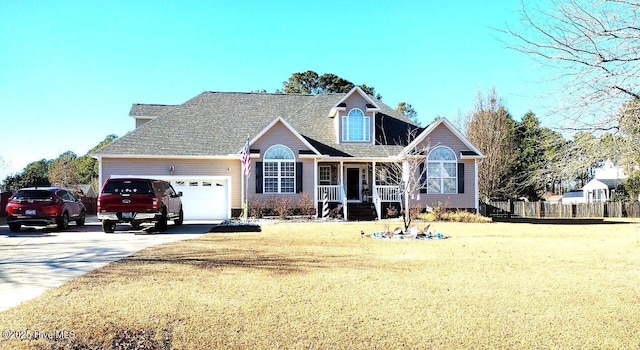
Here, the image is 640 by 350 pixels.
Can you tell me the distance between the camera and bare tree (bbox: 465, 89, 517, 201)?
3681cm

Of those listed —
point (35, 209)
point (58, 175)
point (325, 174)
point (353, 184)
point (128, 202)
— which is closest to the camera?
point (128, 202)

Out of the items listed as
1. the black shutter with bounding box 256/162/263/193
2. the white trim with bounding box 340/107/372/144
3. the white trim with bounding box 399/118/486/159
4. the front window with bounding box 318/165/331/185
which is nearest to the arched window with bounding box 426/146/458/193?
the white trim with bounding box 399/118/486/159

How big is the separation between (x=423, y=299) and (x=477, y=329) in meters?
1.26

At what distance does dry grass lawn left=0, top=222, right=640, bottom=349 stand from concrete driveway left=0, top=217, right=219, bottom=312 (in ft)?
1.71

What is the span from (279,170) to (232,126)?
4.83m

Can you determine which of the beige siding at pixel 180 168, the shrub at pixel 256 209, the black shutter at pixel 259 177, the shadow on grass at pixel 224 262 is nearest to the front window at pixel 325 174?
the black shutter at pixel 259 177

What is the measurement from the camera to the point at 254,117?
95.2 feet

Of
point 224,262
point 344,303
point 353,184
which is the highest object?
point 353,184

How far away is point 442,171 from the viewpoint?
1025 inches

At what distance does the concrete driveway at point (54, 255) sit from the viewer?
25.8 feet

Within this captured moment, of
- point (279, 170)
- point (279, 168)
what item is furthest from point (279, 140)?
point (279, 170)

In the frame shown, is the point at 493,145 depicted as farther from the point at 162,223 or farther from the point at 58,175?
the point at 58,175

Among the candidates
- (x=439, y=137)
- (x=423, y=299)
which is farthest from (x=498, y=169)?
(x=423, y=299)

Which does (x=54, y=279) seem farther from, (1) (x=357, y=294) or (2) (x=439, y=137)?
(2) (x=439, y=137)
